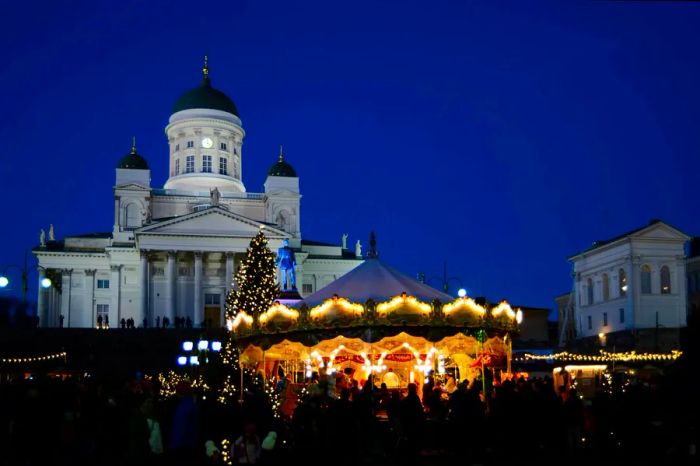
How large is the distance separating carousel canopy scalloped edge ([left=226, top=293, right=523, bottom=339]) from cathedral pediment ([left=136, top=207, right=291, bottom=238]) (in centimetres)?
4299

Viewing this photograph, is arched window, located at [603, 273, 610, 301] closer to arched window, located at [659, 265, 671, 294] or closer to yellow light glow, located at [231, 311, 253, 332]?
arched window, located at [659, 265, 671, 294]

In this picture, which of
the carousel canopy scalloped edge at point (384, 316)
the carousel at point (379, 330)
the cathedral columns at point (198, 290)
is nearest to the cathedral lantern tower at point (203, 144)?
the cathedral columns at point (198, 290)

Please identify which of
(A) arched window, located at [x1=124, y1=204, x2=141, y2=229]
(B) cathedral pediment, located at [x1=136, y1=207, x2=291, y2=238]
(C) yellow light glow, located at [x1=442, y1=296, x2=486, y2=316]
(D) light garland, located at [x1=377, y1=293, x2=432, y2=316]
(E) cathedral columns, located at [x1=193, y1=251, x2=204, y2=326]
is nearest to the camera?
(D) light garland, located at [x1=377, y1=293, x2=432, y2=316]

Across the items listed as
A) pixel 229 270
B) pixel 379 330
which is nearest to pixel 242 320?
pixel 379 330

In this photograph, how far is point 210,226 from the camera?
68.6 m

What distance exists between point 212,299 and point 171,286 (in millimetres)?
3568

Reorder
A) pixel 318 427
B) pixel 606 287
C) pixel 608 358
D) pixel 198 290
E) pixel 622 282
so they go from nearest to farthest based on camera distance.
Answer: pixel 318 427
pixel 608 358
pixel 198 290
pixel 622 282
pixel 606 287

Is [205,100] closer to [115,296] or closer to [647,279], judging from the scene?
[115,296]

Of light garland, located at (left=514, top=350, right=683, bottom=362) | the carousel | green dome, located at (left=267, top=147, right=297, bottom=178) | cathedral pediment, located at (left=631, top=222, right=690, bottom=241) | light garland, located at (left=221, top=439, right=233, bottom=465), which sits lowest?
light garland, located at (left=221, top=439, right=233, bottom=465)

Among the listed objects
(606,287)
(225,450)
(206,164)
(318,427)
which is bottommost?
(225,450)

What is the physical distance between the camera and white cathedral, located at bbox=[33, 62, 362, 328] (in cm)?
6862

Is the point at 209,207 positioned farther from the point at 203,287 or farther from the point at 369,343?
the point at 369,343

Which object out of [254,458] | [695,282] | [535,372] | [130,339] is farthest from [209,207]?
[254,458]

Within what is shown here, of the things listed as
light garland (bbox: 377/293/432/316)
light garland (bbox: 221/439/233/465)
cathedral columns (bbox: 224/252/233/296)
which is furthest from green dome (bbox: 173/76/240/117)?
light garland (bbox: 221/439/233/465)
